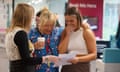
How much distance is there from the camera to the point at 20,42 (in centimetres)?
220

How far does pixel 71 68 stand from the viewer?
2.52 m

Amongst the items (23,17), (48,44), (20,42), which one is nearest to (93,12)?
(48,44)

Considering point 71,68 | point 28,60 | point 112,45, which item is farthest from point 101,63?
point 28,60

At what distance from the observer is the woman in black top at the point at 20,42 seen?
221 centimetres

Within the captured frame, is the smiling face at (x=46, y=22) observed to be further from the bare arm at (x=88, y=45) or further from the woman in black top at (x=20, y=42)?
the bare arm at (x=88, y=45)

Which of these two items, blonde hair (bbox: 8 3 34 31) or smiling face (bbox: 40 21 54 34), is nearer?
blonde hair (bbox: 8 3 34 31)

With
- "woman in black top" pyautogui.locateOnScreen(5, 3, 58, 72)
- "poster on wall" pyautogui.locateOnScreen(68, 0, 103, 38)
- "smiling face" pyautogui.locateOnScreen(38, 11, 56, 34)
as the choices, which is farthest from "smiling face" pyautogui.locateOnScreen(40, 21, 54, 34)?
"poster on wall" pyautogui.locateOnScreen(68, 0, 103, 38)

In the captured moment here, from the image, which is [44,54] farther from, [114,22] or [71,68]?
[114,22]

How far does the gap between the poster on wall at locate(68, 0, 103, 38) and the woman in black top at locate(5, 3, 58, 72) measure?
153 inches

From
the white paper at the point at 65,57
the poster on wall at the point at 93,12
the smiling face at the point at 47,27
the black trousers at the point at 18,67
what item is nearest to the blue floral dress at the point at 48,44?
the smiling face at the point at 47,27

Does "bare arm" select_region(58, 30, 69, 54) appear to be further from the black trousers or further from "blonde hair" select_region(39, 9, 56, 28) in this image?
the black trousers

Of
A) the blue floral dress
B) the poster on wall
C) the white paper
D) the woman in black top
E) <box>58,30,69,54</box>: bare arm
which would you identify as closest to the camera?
the woman in black top

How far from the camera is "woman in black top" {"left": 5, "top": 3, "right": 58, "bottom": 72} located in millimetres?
2213

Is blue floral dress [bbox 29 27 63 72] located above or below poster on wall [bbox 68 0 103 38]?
below
